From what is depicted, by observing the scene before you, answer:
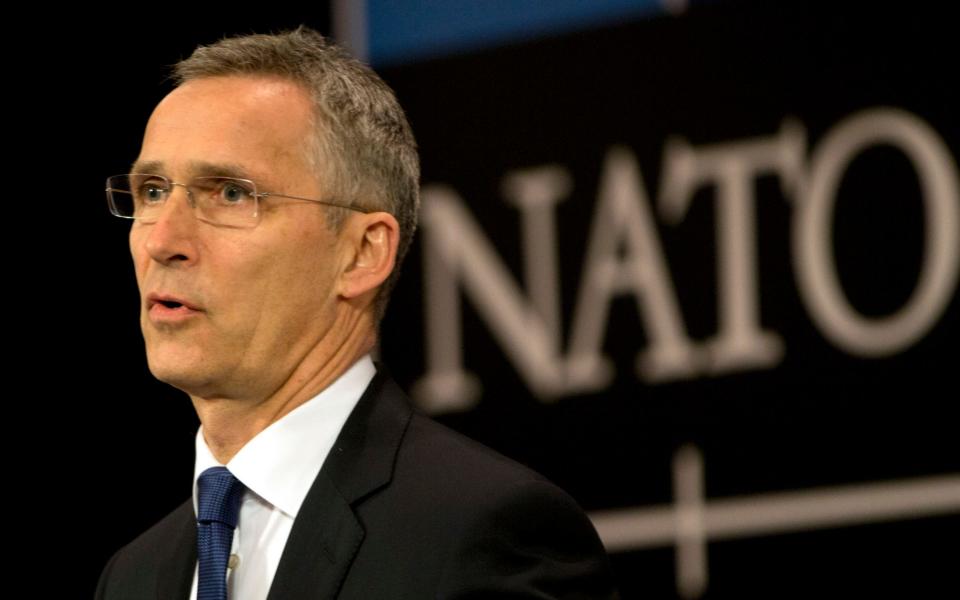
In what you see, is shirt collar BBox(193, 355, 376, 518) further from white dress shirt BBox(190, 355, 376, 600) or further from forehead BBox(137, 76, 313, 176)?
forehead BBox(137, 76, 313, 176)

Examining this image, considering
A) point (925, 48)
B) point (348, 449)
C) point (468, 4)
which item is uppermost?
point (468, 4)

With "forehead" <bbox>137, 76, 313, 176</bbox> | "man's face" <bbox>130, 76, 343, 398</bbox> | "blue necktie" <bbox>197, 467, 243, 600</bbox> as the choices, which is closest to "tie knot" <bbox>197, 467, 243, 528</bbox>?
"blue necktie" <bbox>197, 467, 243, 600</bbox>

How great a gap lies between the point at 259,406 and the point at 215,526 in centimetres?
18

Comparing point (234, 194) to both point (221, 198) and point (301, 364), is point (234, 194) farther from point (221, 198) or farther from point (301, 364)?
point (301, 364)

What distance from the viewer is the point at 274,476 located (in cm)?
208

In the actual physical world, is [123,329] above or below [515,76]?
below

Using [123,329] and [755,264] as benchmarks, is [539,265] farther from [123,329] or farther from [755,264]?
[123,329]

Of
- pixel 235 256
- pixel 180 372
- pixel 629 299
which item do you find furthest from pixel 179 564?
pixel 629 299

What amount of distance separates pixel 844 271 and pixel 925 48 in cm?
48

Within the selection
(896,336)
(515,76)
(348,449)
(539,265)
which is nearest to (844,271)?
(896,336)

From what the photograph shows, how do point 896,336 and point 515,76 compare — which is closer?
point 896,336

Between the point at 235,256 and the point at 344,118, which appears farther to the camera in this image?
the point at 344,118

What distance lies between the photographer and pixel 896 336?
3.24 meters

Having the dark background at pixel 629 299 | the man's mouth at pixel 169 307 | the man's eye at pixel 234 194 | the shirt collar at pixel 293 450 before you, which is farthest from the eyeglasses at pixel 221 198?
the dark background at pixel 629 299
